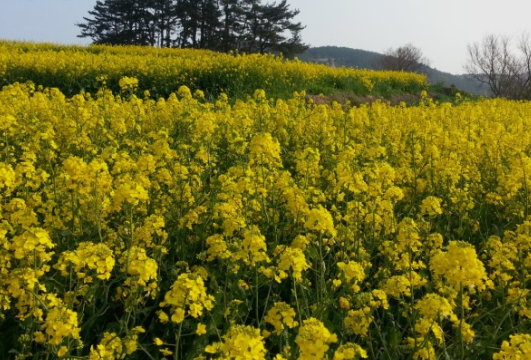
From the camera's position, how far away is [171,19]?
152ft

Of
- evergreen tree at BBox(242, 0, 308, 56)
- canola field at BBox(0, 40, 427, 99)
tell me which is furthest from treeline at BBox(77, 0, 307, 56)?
canola field at BBox(0, 40, 427, 99)

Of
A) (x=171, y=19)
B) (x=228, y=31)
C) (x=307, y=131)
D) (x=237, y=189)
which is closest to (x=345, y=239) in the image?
(x=237, y=189)

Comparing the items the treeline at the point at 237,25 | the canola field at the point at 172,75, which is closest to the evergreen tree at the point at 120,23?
the treeline at the point at 237,25

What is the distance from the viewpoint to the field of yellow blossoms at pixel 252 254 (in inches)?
74.5

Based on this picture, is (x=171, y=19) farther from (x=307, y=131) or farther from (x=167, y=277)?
(x=167, y=277)

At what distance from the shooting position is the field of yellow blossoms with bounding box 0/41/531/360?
1.89 metres

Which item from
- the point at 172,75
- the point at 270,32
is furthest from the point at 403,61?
the point at 172,75

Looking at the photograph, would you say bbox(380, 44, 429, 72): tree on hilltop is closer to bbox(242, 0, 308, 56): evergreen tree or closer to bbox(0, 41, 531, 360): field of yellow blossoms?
bbox(242, 0, 308, 56): evergreen tree

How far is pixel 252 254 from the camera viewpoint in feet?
7.27

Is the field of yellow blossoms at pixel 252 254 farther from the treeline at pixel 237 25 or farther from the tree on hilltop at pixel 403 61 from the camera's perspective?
the tree on hilltop at pixel 403 61

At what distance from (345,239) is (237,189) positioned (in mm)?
712

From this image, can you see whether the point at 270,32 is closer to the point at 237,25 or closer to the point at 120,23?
the point at 237,25

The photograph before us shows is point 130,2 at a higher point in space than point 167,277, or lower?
higher

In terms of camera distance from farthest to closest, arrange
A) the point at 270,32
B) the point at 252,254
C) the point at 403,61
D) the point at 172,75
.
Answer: the point at 403,61 → the point at 270,32 → the point at 172,75 → the point at 252,254
